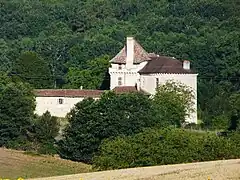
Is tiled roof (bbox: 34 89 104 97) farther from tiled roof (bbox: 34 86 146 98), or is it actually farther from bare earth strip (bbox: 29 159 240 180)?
bare earth strip (bbox: 29 159 240 180)

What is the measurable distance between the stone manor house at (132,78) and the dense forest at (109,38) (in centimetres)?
441

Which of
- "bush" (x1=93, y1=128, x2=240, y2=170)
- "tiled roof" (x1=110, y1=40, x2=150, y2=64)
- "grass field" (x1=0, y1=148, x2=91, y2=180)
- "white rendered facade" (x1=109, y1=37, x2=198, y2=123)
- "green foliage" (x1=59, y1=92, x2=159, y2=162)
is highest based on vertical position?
"tiled roof" (x1=110, y1=40, x2=150, y2=64)

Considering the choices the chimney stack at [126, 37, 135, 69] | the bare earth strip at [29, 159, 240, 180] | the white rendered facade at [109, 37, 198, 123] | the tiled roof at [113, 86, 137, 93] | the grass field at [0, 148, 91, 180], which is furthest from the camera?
the chimney stack at [126, 37, 135, 69]

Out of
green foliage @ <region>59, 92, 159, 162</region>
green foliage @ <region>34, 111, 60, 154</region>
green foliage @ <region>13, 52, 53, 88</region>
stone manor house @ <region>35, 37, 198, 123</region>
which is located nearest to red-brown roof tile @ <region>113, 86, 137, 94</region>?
stone manor house @ <region>35, 37, 198, 123</region>

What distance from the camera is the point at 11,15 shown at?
449 feet

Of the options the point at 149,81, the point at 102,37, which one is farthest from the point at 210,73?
the point at 149,81

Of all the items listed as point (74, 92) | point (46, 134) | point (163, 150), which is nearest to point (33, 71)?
point (74, 92)

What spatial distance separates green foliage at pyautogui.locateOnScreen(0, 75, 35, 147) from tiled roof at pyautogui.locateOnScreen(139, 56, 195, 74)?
36.2 feet

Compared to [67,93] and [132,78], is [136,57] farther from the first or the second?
[67,93]

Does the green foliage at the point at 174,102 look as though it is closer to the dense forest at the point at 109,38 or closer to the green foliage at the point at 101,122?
the dense forest at the point at 109,38

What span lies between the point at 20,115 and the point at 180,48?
47.2m

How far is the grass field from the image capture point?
42531 millimetres

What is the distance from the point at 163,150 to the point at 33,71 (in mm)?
43702

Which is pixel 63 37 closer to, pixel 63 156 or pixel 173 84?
pixel 173 84
